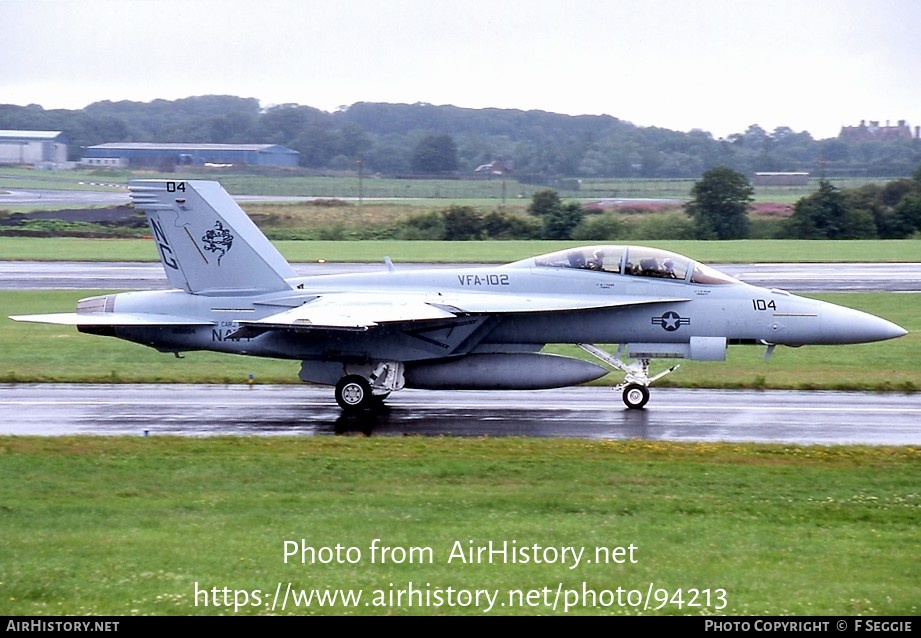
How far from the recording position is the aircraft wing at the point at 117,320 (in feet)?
62.8

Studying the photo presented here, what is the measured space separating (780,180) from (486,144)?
4369 centimetres

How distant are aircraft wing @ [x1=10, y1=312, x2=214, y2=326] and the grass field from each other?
13.4 ft

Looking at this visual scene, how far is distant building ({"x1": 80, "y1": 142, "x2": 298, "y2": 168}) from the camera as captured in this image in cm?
8656

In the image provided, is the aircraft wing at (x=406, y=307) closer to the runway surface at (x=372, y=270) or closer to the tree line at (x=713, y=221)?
the runway surface at (x=372, y=270)

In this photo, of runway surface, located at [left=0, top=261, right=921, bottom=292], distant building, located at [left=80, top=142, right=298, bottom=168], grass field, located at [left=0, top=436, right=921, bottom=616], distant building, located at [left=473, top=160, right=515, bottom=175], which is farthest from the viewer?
distant building, located at [left=473, top=160, right=515, bottom=175]

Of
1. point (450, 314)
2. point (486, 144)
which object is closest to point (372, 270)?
point (450, 314)

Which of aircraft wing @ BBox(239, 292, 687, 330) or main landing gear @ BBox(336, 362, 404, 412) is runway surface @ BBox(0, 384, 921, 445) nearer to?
main landing gear @ BBox(336, 362, 404, 412)

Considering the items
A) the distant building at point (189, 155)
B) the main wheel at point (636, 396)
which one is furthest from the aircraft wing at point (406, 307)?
the distant building at point (189, 155)

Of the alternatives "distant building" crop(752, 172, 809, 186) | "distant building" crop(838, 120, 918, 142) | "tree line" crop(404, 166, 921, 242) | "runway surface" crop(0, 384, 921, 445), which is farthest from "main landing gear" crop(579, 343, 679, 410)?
"distant building" crop(838, 120, 918, 142)

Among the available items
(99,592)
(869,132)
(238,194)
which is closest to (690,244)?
(238,194)

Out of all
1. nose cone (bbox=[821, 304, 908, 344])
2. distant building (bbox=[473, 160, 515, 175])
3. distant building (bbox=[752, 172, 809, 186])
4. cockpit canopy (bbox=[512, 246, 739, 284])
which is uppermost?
distant building (bbox=[473, 160, 515, 175])

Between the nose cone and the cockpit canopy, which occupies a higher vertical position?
the cockpit canopy

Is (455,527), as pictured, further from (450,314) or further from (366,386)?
(366,386)

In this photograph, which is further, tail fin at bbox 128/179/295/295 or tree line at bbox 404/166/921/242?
tree line at bbox 404/166/921/242
